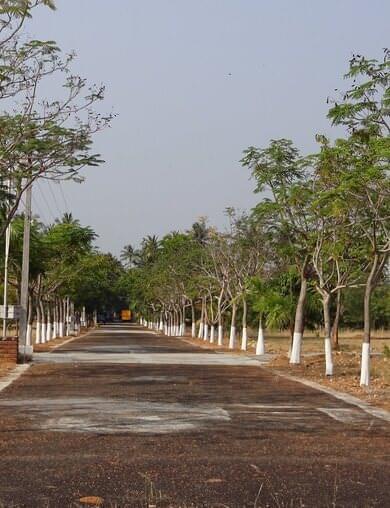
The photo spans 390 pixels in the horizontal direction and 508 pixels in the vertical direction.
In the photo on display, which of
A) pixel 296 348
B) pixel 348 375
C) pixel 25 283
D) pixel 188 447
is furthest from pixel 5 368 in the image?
pixel 188 447

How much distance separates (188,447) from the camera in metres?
11.9

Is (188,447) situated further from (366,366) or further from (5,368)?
(5,368)

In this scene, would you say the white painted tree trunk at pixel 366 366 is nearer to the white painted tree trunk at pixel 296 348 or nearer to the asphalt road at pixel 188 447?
the asphalt road at pixel 188 447

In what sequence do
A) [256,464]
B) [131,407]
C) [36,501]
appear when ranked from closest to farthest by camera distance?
1. [36,501]
2. [256,464]
3. [131,407]

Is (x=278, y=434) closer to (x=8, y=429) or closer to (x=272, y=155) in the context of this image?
(x=8, y=429)

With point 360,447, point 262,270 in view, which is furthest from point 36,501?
point 262,270

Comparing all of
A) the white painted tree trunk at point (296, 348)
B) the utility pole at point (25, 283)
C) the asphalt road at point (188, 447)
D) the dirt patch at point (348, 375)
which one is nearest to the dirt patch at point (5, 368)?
the utility pole at point (25, 283)

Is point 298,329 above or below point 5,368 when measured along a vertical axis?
above

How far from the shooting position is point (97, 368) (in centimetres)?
3092

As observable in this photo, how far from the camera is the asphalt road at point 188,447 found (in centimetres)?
880

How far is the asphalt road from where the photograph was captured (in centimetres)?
880

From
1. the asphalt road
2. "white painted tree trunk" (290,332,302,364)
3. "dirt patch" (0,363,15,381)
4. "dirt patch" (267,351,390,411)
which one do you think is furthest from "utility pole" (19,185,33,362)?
the asphalt road

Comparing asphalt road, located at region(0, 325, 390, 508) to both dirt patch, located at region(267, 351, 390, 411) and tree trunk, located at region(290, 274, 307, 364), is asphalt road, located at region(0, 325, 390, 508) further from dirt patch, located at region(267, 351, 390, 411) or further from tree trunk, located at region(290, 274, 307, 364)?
tree trunk, located at region(290, 274, 307, 364)

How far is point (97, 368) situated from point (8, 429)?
17.1 m
